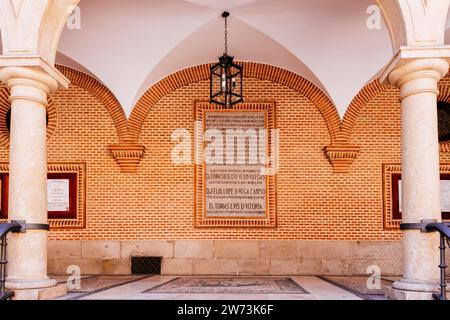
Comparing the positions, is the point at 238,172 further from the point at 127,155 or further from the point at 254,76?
the point at 127,155

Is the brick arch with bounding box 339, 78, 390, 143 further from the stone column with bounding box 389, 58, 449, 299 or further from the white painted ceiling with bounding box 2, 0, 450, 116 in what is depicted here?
the stone column with bounding box 389, 58, 449, 299

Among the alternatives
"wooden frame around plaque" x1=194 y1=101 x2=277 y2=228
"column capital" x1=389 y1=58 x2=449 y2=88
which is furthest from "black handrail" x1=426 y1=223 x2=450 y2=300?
"wooden frame around plaque" x1=194 y1=101 x2=277 y2=228

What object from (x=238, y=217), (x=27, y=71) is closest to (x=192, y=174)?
(x=238, y=217)

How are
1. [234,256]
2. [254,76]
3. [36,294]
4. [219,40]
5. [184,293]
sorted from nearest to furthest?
1. [36,294]
2. [184,293]
3. [219,40]
4. [234,256]
5. [254,76]

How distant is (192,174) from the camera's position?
1091 centimetres

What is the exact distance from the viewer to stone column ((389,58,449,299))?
595 cm

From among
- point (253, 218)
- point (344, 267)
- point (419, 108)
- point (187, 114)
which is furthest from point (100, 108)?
point (419, 108)

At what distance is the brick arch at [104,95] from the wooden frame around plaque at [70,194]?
1101mm

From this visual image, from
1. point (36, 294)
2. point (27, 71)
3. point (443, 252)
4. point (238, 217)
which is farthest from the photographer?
point (238, 217)

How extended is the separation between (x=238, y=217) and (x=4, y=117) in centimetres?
538

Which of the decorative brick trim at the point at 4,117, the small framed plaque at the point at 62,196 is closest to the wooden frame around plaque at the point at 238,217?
the small framed plaque at the point at 62,196

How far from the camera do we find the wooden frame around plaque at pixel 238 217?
10.7 metres

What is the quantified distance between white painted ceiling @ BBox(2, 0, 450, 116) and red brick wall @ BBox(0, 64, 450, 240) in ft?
2.21
